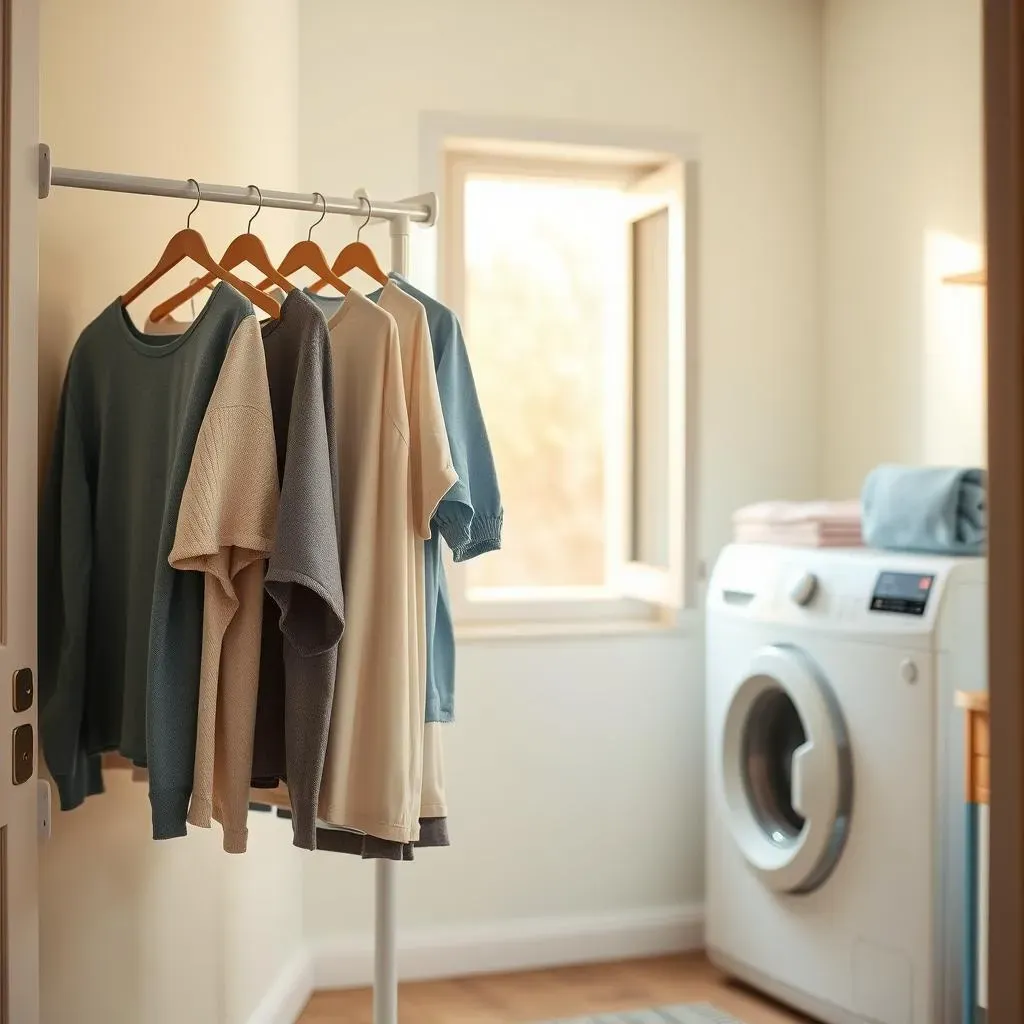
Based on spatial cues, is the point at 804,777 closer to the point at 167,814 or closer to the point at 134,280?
the point at 167,814

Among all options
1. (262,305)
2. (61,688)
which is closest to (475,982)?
(61,688)

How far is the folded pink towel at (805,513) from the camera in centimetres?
298

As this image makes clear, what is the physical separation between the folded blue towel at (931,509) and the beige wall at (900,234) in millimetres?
332

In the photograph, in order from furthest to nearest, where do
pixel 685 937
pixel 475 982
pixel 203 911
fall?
pixel 685 937 < pixel 475 982 < pixel 203 911

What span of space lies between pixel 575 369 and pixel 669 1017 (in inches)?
74.1

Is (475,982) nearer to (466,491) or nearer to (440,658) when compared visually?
(440,658)

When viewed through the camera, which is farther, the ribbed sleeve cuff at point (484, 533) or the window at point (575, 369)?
the window at point (575, 369)

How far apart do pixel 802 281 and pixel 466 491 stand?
6.52ft

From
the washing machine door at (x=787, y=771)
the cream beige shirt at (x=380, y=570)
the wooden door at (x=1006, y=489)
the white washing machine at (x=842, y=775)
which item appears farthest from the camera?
the washing machine door at (x=787, y=771)

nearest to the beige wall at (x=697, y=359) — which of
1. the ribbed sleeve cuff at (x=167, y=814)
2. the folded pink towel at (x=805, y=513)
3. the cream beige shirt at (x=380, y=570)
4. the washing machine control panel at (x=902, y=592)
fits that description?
the folded pink towel at (x=805, y=513)

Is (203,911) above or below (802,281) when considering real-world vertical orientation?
below

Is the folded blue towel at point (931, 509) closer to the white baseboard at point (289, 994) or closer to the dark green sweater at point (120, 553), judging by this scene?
the dark green sweater at point (120, 553)

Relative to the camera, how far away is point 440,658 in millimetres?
2035

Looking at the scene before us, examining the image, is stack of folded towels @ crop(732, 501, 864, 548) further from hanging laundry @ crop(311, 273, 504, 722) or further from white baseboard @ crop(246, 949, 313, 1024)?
white baseboard @ crop(246, 949, 313, 1024)
